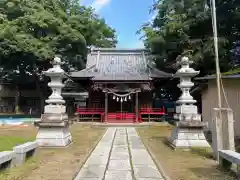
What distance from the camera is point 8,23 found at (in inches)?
1074

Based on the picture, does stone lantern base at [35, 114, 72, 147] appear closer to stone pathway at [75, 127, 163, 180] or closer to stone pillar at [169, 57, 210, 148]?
stone pathway at [75, 127, 163, 180]

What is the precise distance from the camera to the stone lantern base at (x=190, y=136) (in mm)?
9070

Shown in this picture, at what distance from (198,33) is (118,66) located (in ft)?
25.4

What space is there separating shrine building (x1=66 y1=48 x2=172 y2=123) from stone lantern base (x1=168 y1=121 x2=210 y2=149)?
1252 centimetres

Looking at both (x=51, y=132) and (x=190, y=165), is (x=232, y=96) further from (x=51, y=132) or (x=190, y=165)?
(x=51, y=132)

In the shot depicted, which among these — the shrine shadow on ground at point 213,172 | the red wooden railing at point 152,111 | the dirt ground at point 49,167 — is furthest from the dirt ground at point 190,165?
the red wooden railing at point 152,111

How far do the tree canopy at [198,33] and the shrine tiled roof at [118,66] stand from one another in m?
2.27

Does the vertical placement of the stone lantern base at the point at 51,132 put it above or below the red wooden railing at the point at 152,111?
below

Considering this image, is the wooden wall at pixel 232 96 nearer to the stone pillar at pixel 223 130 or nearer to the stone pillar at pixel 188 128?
the stone pillar at pixel 188 128

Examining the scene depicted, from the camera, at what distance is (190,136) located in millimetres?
9164

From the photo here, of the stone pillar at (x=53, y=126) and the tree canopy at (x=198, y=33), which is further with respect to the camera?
the tree canopy at (x=198, y=33)

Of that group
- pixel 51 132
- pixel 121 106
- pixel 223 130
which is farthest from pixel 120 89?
pixel 223 130

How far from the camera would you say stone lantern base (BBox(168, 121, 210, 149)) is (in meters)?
9.07

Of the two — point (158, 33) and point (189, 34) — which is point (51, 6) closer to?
point (158, 33)
